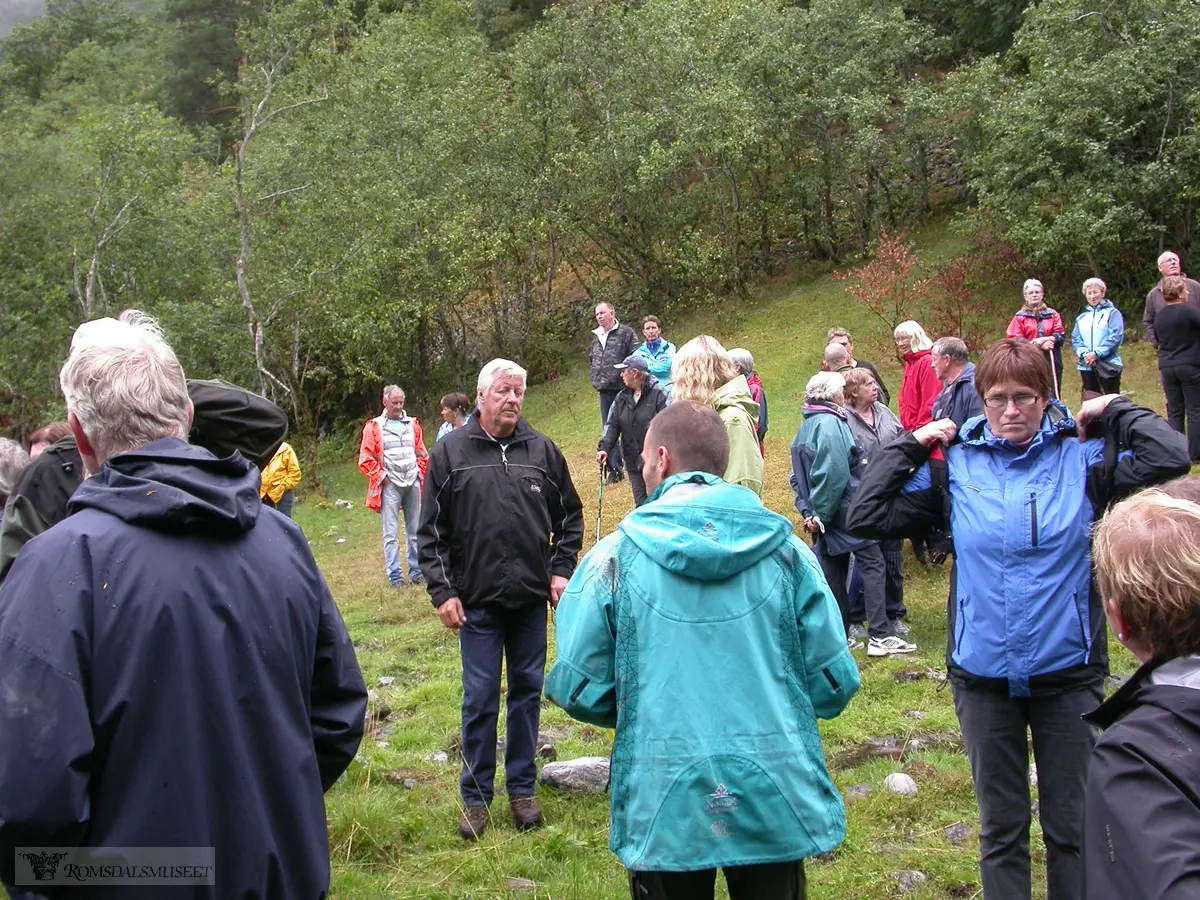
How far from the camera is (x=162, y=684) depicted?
2.10 metres

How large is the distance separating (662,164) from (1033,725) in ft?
69.4

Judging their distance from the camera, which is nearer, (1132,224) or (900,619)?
(900,619)

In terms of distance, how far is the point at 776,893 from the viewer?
281 cm

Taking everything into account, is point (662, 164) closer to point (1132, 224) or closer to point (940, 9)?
point (1132, 224)

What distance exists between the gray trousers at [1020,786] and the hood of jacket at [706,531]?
3.81 ft

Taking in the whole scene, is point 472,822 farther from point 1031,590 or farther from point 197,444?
point 1031,590

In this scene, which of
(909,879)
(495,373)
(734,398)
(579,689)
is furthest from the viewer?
(734,398)

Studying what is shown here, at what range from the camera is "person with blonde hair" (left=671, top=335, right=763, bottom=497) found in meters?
6.16

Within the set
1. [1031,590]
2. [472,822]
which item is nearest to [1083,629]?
[1031,590]

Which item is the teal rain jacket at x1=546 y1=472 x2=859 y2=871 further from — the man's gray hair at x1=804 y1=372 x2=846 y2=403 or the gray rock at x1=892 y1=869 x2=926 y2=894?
the man's gray hair at x1=804 y1=372 x2=846 y2=403

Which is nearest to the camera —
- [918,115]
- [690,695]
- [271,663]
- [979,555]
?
[271,663]

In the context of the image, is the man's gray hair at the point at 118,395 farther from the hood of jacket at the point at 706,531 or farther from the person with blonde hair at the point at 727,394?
the person with blonde hair at the point at 727,394

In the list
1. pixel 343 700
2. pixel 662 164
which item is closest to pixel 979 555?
pixel 343 700

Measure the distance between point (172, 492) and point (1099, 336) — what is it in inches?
452
